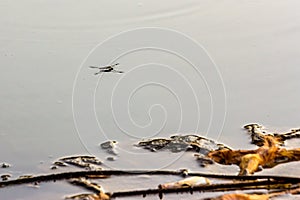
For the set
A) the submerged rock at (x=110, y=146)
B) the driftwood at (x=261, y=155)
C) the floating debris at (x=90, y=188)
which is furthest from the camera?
the submerged rock at (x=110, y=146)

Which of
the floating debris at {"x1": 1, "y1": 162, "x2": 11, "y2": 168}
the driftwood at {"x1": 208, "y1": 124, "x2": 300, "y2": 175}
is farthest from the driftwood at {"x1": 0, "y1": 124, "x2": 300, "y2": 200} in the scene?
the floating debris at {"x1": 1, "y1": 162, "x2": 11, "y2": 168}

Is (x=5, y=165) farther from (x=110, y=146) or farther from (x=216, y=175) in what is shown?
(x=216, y=175)

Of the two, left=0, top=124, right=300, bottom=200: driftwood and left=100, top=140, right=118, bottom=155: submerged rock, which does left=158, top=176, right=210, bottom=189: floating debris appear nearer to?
left=0, top=124, right=300, bottom=200: driftwood

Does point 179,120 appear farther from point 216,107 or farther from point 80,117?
point 80,117

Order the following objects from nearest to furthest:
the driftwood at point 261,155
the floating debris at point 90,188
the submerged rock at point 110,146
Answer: the floating debris at point 90,188
the driftwood at point 261,155
the submerged rock at point 110,146

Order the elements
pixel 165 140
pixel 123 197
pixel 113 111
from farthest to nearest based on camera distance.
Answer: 1. pixel 113 111
2. pixel 165 140
3. pixel 123 197

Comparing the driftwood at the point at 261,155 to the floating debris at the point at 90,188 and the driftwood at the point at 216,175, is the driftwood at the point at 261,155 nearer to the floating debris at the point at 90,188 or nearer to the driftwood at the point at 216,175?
the driftwood at the point at 216,175

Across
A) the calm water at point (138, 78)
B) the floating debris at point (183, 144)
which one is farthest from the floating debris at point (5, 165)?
the floating debris at point (183, 144)

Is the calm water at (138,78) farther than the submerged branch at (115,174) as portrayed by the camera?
Yes

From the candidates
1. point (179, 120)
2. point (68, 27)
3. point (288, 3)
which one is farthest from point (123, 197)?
point (288, 3)
